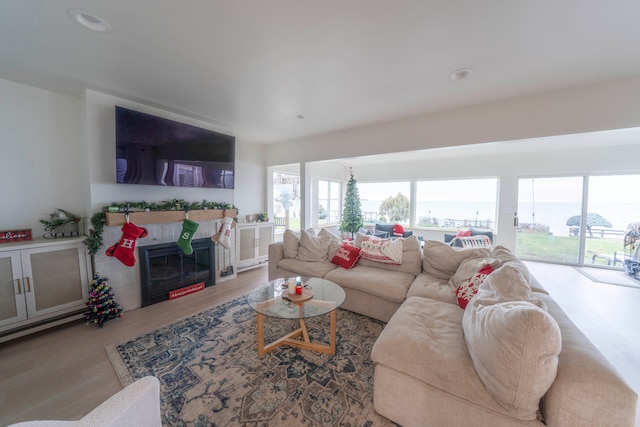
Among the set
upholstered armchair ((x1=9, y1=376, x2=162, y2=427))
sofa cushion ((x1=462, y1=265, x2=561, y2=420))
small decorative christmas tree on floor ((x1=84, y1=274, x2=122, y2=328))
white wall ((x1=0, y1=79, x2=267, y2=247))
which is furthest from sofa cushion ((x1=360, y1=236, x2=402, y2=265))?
white wall ((x1=0, y1=79, x2=267, y2=247))

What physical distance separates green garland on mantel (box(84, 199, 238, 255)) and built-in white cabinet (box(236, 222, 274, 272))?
785mm

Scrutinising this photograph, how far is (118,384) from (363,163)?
6554 mm

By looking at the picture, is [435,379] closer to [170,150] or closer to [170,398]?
[170,398]

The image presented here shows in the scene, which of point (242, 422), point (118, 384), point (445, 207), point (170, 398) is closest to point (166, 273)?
point (118, 384)

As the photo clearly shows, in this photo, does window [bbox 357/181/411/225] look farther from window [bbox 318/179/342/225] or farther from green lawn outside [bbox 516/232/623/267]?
green lawn outside [bbox 516/232/623/267]

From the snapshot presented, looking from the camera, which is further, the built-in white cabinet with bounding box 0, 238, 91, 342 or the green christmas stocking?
the green christmas stocking

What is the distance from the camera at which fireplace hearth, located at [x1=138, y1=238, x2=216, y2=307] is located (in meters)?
2.96

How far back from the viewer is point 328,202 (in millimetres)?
6789

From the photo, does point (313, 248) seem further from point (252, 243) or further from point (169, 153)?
point (169, 153)

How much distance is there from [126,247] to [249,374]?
6.97 feet

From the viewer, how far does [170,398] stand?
1.60m

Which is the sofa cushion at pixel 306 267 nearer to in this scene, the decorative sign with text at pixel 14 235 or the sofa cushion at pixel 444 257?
the sofa cushion at pixel 444 257

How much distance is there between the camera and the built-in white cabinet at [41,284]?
2178 millimetres

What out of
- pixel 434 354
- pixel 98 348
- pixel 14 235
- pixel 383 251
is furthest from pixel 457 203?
pixel 14 235
